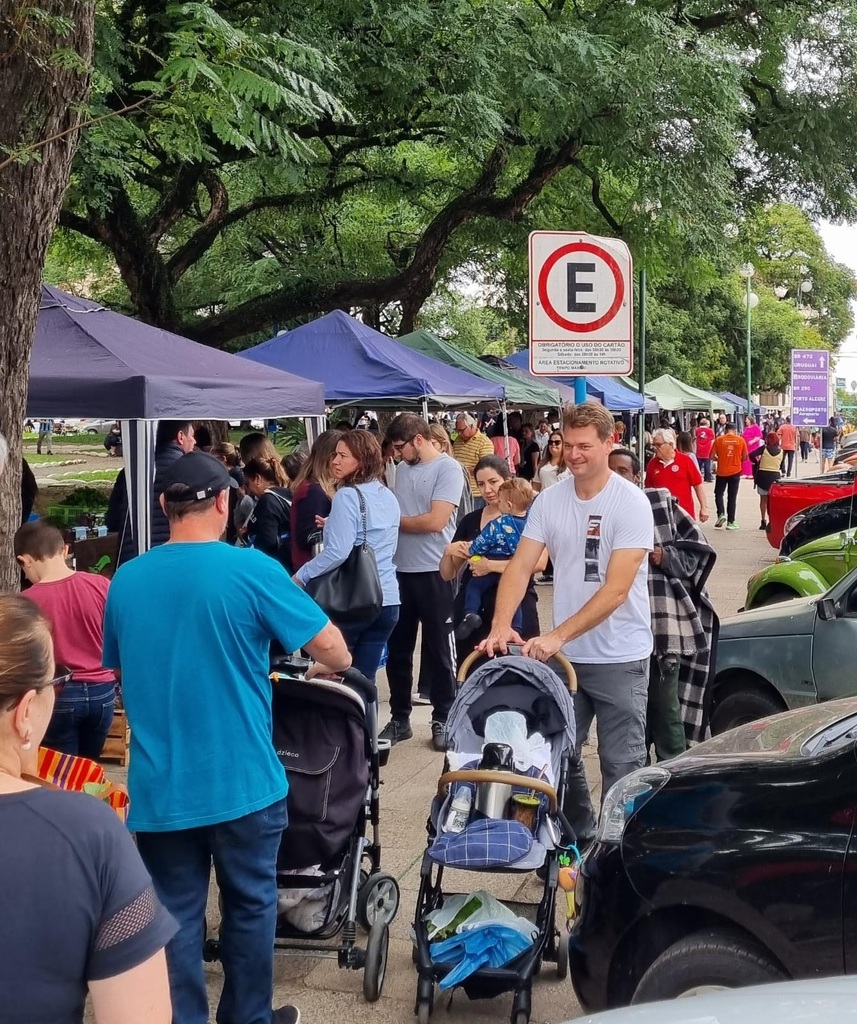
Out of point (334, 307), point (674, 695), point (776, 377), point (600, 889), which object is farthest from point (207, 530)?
point (776, 377)

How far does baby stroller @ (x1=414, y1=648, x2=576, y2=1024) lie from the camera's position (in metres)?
3.85

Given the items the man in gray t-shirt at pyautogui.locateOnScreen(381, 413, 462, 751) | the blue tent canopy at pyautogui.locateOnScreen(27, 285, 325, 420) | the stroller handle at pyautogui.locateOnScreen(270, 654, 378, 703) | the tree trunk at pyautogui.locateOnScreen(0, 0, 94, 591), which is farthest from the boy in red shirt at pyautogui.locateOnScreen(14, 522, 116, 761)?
the man in gray t-shirt at pyautogui.locateOnScreen(381, 413, 462, 751)

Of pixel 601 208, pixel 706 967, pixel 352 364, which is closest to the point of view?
pixel 706 967

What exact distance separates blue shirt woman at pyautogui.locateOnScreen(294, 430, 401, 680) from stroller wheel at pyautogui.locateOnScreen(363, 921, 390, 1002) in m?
2.32

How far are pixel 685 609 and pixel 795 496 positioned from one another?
34.7 feet

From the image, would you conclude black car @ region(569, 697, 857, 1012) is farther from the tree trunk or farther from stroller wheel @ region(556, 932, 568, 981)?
the tree trunk

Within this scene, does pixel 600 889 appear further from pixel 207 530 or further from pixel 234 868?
→ pixel 207 530

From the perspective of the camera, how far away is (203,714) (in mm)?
3377

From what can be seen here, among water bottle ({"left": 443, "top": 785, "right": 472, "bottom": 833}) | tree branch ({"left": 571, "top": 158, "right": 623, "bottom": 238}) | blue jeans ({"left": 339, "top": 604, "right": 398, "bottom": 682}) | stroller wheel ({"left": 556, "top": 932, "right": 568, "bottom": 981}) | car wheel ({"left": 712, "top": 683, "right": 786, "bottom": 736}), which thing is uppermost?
tree branch ({"left": 571, "top": 158, "right": 623, "bottom": 238})

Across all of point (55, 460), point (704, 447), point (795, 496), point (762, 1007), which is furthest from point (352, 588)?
point (55, 460)

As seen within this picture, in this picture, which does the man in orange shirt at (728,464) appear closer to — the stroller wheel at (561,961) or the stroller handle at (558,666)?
the stroller handle at (558,666)

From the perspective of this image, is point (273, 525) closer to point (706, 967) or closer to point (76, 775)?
point (76, 775)

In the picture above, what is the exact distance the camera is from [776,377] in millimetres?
65812

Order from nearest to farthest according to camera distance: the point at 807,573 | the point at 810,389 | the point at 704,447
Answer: the point at 807,573
the point at 810,389
the point at 704,447
